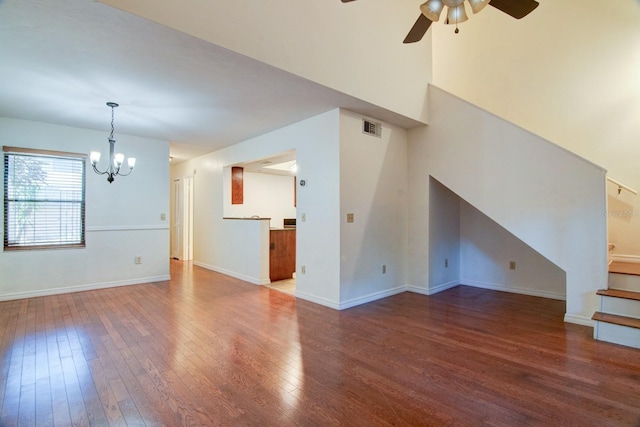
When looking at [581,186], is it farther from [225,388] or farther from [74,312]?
[74,312]

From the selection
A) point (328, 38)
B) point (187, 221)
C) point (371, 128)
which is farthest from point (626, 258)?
point (187, 221)

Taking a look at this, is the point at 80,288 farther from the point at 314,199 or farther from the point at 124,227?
the point at 314,199

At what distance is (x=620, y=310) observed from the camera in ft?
9.87

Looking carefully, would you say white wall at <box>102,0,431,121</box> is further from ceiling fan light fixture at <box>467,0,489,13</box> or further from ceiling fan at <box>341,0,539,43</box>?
ceiling fan light fixture at <box>467,0,489,13</box>

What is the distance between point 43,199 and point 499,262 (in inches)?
282

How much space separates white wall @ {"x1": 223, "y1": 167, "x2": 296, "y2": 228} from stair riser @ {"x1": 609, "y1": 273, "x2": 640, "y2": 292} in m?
5.96

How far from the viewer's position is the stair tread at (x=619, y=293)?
2.96m

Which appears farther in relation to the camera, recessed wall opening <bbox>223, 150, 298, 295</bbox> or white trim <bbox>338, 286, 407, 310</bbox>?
recessed wall opening <bbox>223, 150, 298, 295</bbox>

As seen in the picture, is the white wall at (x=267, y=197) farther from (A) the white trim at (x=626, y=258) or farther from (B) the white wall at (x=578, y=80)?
(A) the white trim at (x=626, y=258)

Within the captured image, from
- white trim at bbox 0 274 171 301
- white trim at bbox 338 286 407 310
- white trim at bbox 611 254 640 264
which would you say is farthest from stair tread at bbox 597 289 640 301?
white trim at bbox 0 274 171 301

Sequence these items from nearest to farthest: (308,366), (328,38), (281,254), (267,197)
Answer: (308,366) < (328,38) < (281,254) < (267,197)

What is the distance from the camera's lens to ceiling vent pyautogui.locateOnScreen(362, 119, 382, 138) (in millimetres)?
4215

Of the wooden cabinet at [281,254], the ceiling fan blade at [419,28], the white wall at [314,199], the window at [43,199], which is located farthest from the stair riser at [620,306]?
the window at [43,199]

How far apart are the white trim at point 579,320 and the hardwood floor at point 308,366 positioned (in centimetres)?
12
